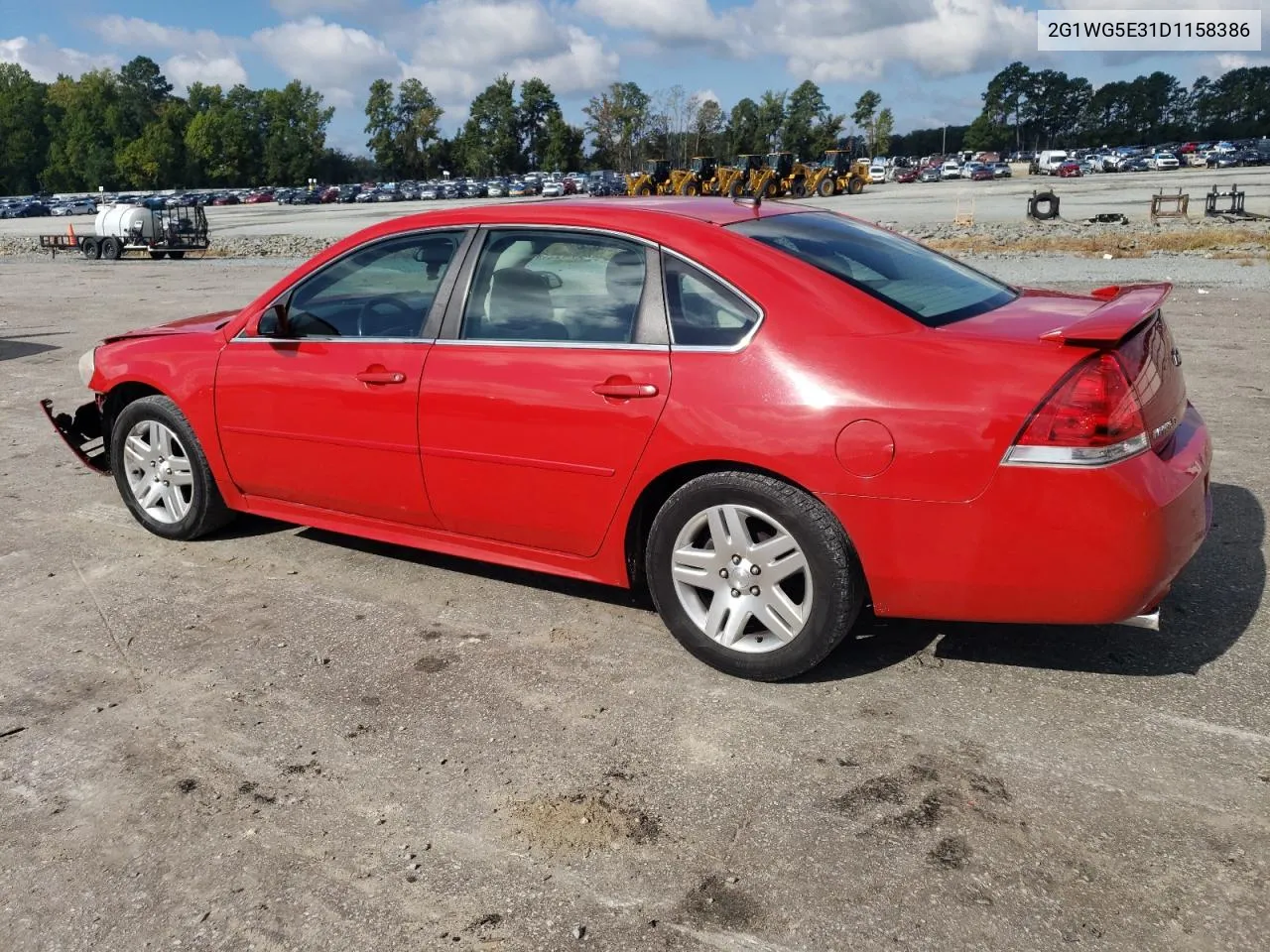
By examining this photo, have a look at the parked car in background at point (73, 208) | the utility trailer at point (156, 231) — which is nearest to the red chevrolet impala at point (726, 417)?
the utility trailer at point (156, 231)

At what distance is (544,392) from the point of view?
3836 mm

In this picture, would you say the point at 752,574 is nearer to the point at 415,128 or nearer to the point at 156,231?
the point at 156,231

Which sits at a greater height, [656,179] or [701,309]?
[656,179]

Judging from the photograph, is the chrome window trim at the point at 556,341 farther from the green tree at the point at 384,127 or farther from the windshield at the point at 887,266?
the green tree at the point at 384,127

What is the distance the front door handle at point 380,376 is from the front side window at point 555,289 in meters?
0.31

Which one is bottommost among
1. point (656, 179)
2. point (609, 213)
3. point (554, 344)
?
point (554, 344)

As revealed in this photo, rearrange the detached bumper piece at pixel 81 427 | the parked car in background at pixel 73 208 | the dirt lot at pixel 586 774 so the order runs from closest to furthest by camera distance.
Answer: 1. the dirt lot at pixel 586 774
2. the detached bumper piece at pixel 81 427
3. the parked car in background at pixel 73 208

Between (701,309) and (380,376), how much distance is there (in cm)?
137

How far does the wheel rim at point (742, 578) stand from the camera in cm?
351

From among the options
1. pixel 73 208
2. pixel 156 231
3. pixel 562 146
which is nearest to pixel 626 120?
pixel 562 146

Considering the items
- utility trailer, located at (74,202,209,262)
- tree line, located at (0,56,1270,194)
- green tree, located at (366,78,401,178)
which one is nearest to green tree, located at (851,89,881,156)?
tree line, located at (0,56,1270,194)

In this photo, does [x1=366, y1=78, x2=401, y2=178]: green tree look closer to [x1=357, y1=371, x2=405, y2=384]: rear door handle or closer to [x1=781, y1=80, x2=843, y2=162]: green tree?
[x1=781, y1=80, x2=843, y2=162]: green tree

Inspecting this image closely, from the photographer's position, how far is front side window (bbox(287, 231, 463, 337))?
14.1 feet

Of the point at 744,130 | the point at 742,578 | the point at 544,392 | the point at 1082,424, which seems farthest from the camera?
the point at 744,130
